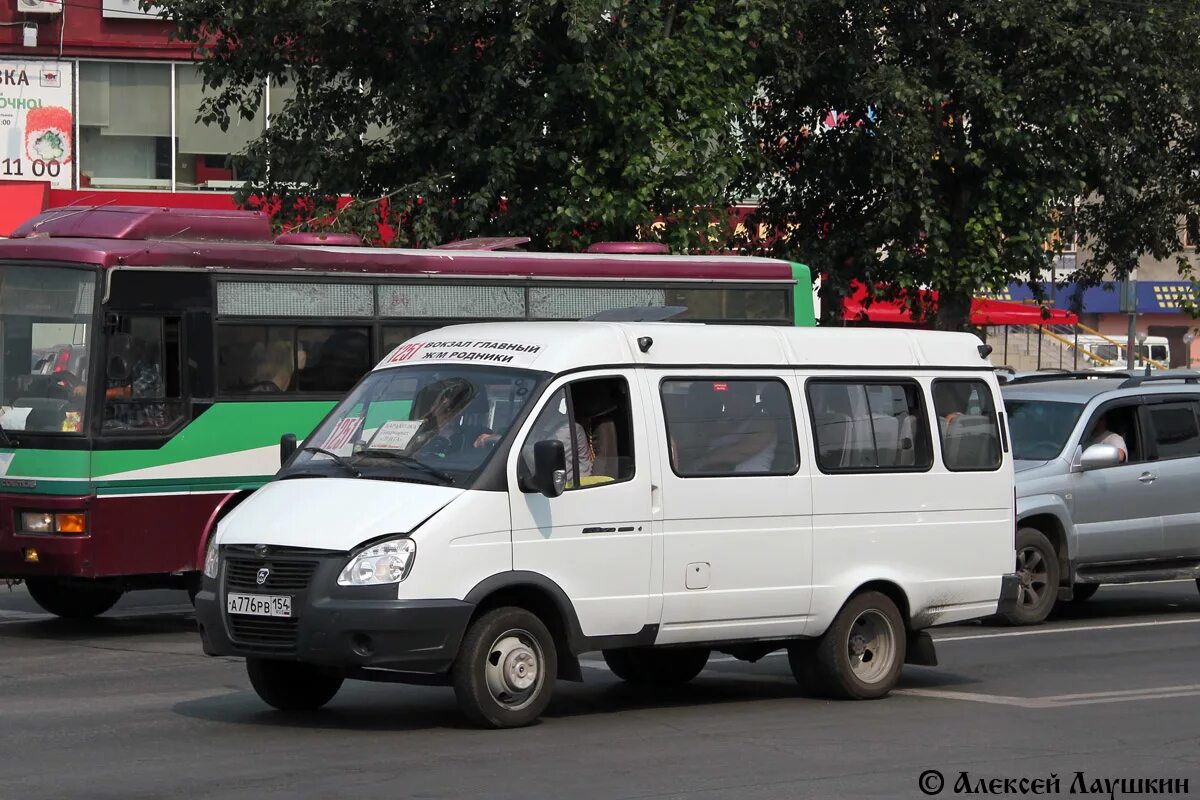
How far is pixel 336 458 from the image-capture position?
9398mm

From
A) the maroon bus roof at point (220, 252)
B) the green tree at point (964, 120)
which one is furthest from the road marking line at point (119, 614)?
the green tree at point (964, 120)

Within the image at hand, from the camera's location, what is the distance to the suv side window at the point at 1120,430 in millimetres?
15344

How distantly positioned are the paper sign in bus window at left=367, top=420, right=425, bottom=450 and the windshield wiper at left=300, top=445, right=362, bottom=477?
15cm

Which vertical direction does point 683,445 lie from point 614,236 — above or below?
below

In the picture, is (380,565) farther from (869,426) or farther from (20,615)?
(20,615)

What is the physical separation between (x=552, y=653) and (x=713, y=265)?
9035 mm

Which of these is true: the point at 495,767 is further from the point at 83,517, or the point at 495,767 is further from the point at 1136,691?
the point at 83,517

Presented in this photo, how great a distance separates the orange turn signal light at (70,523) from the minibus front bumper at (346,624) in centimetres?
499

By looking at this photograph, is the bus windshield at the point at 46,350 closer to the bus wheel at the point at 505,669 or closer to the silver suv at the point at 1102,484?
the bus wheel at the point at 505,669

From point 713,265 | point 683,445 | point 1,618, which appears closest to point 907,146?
point 713,265

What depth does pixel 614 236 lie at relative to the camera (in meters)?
21.2

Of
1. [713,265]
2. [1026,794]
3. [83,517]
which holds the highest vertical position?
[713,265]

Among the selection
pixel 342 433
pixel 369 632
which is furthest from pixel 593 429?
pixel 369 632

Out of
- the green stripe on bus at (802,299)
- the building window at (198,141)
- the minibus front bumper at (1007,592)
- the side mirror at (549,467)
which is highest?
the building window at (198,141)
